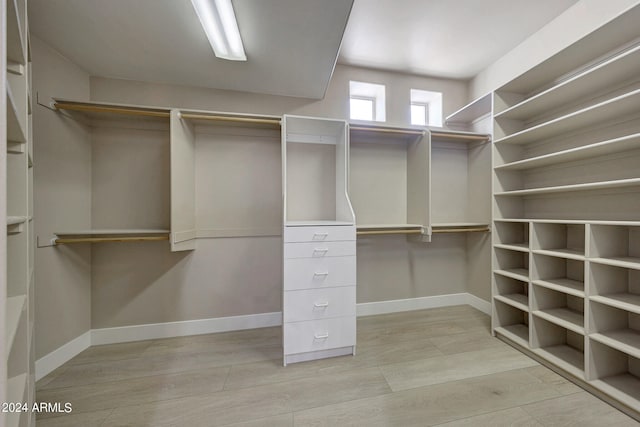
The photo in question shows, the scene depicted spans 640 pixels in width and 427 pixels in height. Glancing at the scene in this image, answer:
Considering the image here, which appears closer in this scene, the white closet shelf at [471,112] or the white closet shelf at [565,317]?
the white closet shelf at [565,317]

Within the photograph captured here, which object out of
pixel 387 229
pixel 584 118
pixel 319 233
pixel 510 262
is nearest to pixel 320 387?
pixel 319 233

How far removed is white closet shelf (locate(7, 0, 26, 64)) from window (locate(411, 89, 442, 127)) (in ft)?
9.53

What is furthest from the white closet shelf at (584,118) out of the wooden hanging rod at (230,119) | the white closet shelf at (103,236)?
the white closet shelf at (103,236)

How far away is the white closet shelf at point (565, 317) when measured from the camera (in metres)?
1.54

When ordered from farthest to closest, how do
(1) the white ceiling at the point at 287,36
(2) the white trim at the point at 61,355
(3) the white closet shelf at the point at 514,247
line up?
(3) the white closet shelf at the point at 514,247, (2) the white trim at the point at 61,355, (1) the white ceiling at the point at 287,36

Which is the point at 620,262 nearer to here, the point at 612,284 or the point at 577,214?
the point at 612,284

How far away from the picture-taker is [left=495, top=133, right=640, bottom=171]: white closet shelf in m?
1.29

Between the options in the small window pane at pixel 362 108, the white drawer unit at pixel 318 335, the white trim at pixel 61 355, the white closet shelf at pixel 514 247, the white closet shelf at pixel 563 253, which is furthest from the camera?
the small window pane at pixel 362 108

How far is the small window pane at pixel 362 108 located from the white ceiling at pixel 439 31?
0.37 m

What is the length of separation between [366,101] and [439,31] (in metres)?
0.92

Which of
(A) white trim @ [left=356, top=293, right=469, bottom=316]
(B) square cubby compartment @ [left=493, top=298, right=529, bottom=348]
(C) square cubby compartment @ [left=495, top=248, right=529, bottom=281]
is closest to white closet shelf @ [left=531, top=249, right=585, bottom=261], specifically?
(C) square cubby compartment @ [left=495, top=248, right=529, bottom=281]

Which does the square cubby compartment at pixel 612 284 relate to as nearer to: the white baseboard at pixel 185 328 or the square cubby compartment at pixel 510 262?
the square cubby compartment at pixel 510 262

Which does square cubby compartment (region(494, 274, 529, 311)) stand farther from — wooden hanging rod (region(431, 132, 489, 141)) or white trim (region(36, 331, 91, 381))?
white trim (region(36, 331, 91, 381))

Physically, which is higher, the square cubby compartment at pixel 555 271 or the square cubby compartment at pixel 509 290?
the square cubby compartment at pixel 555 271
